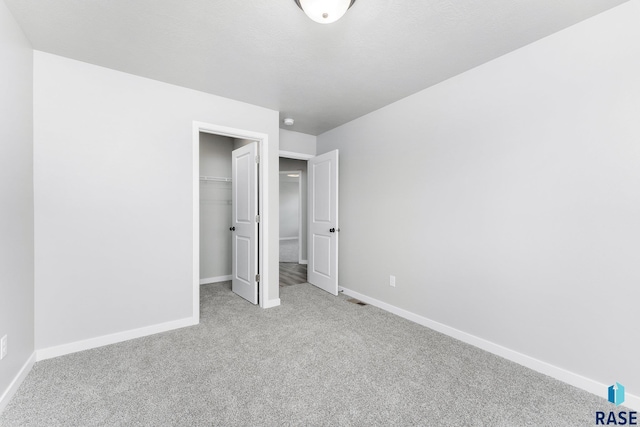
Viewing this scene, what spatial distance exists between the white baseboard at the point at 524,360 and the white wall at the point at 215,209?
2987mm

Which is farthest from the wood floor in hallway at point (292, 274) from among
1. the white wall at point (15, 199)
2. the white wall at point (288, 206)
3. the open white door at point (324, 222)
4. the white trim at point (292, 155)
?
the white wall at point (288, 206)

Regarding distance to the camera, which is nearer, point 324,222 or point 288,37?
point 288,37

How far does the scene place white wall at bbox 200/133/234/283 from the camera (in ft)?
15.3

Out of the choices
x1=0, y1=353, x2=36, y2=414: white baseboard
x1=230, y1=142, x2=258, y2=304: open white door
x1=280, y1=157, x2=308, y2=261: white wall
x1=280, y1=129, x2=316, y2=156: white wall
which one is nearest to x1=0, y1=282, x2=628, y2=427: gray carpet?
x1=0, y1=353, x2=36, y2=414: white baseboard

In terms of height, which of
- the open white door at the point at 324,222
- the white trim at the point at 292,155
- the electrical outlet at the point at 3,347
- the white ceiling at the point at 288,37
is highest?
the white ceiling at the point at 288,37

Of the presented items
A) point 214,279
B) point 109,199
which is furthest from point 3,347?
point 214,279

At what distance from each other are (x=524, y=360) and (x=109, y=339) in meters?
3.51

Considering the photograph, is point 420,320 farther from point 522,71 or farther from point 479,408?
point 522,71

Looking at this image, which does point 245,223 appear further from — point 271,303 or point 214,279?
point 214,279

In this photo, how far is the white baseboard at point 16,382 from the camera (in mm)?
1692

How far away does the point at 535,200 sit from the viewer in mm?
2148

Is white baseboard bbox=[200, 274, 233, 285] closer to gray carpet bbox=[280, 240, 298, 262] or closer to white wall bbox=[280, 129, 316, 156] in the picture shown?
gray carpet bbox=[280, 240, 298, 262]

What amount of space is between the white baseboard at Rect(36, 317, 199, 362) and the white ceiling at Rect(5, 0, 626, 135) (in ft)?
7.94

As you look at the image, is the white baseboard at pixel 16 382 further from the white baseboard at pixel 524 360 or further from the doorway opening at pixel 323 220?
the white baseboard at pixel 524 360
